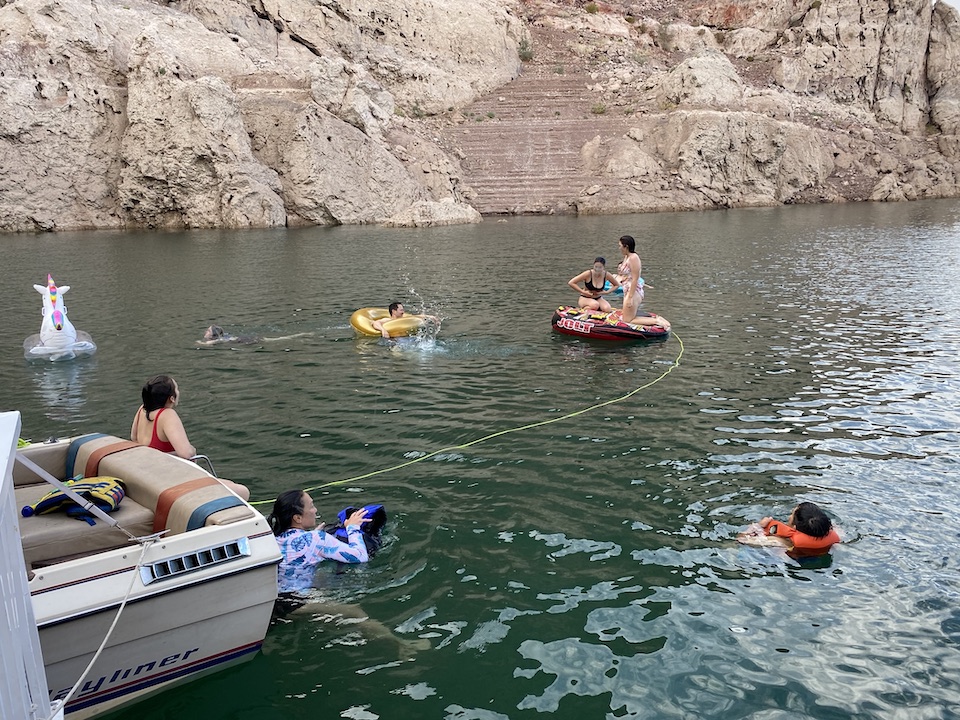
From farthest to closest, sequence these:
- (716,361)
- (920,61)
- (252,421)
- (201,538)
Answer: (920,61), (716,361), (252,421), (201,538)

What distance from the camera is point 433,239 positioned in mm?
35094

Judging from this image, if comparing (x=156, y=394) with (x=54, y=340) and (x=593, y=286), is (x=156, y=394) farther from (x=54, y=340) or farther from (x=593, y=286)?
(x=593, y=286)

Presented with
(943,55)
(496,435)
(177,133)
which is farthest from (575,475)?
(943,55)

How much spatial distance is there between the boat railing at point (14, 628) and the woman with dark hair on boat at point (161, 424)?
3979mm

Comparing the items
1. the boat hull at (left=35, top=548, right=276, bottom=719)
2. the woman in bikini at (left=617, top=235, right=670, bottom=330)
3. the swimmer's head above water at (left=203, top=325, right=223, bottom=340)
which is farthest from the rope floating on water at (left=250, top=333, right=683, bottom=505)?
the swimmer's head above water at (left=203, top=325, right=223, bottom=340)

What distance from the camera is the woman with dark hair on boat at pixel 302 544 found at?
6.56 metres

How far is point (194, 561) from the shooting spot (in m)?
5.11

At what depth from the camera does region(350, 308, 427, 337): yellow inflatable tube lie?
15.9 meters

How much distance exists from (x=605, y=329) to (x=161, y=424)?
33.6ft

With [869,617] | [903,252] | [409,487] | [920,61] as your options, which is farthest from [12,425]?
[920,61]

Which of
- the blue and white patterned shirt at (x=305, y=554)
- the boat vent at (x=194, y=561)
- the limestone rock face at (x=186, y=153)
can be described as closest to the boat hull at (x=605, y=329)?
the blue and white patterned shirt at (x=305, y=554)

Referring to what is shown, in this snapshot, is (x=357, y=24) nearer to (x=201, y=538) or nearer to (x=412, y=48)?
(x=412, y=48)

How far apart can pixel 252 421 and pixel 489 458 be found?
151 inches

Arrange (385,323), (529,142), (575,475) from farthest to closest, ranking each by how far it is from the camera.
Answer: (529,142)
(385,323)
(575,475)
